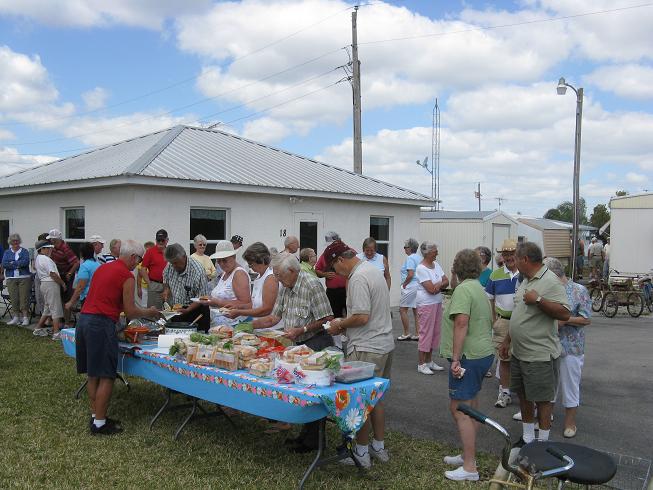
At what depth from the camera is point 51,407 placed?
658 cm

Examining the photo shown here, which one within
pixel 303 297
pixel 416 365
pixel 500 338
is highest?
pixel 303 297

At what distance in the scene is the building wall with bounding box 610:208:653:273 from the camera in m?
18.0

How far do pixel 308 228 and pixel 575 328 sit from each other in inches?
340

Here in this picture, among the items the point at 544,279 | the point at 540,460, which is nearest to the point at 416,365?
the point at 544,279

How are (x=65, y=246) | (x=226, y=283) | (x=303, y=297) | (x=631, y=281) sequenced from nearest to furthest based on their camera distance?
(x=303, y=297) < (x=226, y=283) < (x=65, y=246) < (x=631, y=281)

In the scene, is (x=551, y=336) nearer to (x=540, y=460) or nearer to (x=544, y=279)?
(x=544, y=279)

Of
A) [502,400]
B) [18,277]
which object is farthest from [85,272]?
[502,400]

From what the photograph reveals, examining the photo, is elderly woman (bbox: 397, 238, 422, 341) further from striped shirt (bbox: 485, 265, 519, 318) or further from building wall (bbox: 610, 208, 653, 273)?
building wall (bbox: 610, 208, 653, 273)

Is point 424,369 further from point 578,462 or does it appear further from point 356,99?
point 356,99

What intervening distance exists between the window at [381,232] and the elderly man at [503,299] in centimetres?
838

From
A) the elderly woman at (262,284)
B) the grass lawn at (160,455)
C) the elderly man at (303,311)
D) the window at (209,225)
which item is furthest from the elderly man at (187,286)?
the window at (209,225)

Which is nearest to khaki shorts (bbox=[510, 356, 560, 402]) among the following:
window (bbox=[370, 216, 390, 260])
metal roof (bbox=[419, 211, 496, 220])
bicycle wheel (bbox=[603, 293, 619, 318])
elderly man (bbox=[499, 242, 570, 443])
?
elderly man (bbox=[499, 242, 570, 443])

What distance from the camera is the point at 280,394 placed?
171 inches

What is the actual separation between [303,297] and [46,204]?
31.9ft
